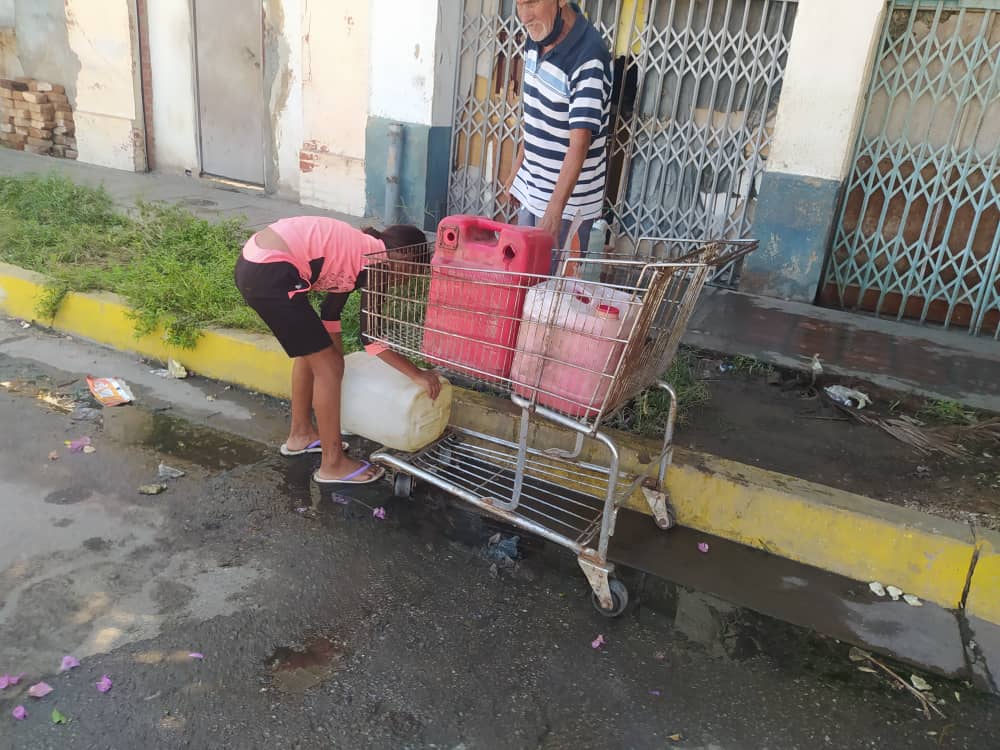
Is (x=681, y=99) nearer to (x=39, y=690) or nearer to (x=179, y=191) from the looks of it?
(x=179, y=191)

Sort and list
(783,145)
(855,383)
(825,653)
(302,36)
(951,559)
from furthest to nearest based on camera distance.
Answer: (302,36)
(783,145)
(855,383)
(951,559)
(825,653)

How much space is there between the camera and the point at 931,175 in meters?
5.78

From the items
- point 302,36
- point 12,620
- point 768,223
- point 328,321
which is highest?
point 302,36

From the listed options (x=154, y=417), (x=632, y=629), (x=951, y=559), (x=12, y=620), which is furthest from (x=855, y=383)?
(x=12, y=620)

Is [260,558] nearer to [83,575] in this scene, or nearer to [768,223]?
[83,575]

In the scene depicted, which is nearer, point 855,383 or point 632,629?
point 632,629

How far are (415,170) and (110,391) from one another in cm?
367

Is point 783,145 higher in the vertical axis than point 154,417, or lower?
higher

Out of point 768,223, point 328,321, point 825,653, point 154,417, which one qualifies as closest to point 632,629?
point 825,653

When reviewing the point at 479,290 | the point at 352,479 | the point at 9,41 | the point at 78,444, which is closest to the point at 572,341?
the point at 479,290

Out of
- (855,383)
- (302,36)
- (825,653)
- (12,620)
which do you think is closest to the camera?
(12,620)

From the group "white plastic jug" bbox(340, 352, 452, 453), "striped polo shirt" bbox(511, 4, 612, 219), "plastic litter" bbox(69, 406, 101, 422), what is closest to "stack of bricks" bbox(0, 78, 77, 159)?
"plastic litter" bbox(69, 406, 101, 422)

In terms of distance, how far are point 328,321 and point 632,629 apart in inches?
75.9

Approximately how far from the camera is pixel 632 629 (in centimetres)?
293
